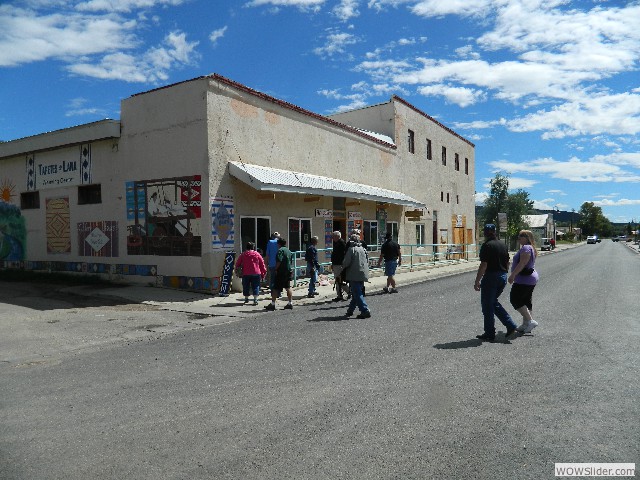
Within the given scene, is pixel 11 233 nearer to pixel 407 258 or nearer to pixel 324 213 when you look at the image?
pixel 324 213

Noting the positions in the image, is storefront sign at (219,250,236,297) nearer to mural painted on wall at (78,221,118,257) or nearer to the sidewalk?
the sidewalk

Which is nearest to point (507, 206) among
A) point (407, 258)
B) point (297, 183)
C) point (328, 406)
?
point (407, 258)

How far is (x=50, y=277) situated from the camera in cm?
1561

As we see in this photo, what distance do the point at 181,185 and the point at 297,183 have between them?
346 centimetres

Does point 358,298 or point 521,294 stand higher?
point 521,294

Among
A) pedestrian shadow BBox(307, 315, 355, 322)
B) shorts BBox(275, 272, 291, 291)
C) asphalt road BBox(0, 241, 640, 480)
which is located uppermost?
shorts BBox(275, 272, 291, 291)

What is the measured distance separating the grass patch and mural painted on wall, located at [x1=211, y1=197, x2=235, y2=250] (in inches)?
166

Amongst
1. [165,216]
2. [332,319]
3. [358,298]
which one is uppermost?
[165,216]

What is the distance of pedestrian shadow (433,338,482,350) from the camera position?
668 cm

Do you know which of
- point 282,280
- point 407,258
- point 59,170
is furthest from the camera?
point 407,258

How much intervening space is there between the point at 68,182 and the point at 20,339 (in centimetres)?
926

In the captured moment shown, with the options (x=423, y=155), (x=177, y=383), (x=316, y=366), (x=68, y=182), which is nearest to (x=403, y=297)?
(x=316, y=366)

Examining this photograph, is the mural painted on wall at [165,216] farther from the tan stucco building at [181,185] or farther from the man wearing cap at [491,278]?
the man wearing cap at [491,278]

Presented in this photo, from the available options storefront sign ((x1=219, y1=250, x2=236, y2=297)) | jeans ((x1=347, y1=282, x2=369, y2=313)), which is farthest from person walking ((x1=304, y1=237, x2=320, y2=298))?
jeans ((x1=347, y1=282, x2=369, y2=313))
